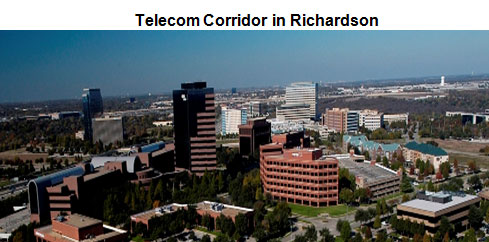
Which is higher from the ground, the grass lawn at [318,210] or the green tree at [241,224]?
the green tree at [241,224]

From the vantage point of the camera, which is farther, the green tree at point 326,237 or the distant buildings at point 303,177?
the distant buildings at point 303,177

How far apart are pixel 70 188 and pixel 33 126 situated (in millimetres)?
47832

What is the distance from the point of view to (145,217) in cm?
2064

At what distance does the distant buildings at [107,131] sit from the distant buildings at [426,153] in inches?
1141

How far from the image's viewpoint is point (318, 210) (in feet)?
77.6

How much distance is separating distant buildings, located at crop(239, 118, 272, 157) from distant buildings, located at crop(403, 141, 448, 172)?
37.0ft

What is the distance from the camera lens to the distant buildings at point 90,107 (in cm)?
5100

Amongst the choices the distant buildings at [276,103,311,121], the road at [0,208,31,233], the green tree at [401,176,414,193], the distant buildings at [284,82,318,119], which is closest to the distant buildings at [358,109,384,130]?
the distant buildings at [276,103,311,121]

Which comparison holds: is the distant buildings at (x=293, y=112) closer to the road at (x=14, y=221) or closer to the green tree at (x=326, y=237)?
the road at (x=14, y=221)

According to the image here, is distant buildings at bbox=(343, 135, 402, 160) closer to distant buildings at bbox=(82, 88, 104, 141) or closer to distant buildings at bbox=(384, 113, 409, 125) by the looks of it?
distant buildings at bbox=(384, 113, 409, 125)

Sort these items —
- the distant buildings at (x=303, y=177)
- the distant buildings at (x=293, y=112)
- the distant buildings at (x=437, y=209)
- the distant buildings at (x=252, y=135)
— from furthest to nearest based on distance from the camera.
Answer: the distant buildings at (x=293, y=112)
the distant buildings at (x=252, y=135)
the distant buildings at (x=303, y=177)
the distant buildings at (x=437, y=209)


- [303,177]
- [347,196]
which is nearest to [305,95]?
[303,177]

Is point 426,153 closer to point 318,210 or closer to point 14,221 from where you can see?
point 318,210

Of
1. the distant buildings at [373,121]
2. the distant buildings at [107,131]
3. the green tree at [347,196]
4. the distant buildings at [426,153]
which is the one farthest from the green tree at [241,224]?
the distant buildings at [373,121]
